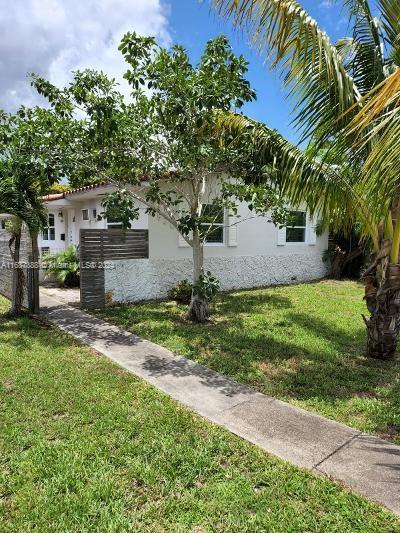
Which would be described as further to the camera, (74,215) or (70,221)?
(70,221)

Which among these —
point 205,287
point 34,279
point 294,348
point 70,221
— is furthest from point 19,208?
point 70,221

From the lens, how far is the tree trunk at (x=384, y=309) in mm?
5938

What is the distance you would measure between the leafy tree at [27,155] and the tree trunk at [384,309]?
6.49m

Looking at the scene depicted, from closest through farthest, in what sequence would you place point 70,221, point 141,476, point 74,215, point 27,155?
point 141,476 < point 27,155 < point 74,215 < point 70,221

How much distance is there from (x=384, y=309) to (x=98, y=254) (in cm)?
721

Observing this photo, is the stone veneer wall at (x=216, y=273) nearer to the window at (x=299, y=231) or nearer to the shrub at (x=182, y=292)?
the shrub at (x=182, y=292)

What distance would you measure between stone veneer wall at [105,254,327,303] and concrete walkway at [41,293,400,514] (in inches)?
158

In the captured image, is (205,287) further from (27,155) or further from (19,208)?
(27,155)

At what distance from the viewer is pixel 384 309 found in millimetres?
6141

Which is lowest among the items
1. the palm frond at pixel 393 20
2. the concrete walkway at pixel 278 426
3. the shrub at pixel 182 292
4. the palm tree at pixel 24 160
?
the concrete walkway at pixel 278 426

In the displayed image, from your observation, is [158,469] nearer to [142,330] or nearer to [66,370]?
[66,370]

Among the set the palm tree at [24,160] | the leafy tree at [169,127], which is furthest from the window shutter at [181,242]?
the palm tree at [24,160]

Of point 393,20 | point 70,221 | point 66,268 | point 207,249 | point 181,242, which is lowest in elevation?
point 66,268

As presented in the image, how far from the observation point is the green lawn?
4.90 meters
